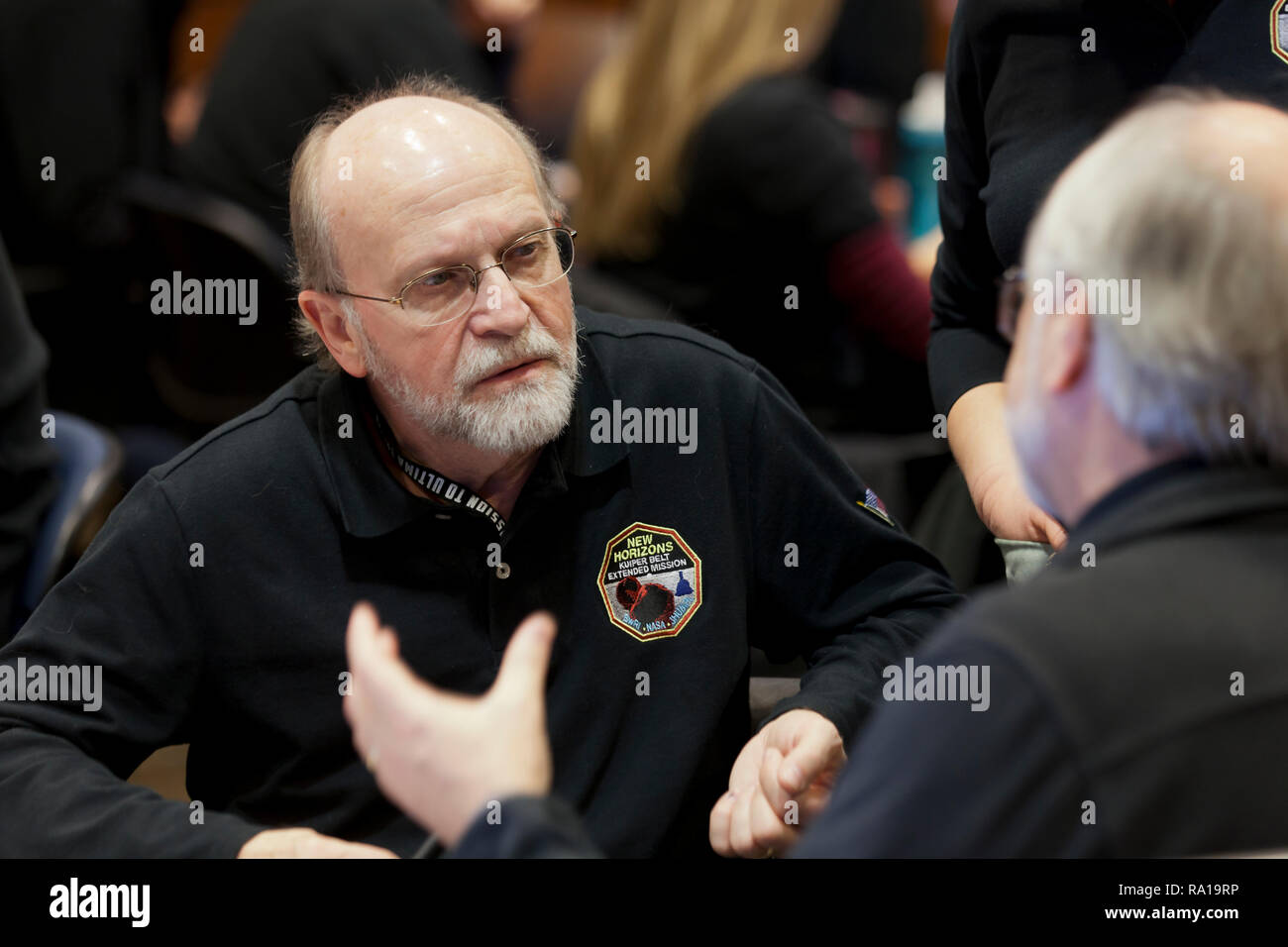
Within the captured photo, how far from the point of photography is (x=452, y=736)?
1.09m

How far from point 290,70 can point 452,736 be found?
2.73 metres

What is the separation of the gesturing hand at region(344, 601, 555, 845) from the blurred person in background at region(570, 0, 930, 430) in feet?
6.80

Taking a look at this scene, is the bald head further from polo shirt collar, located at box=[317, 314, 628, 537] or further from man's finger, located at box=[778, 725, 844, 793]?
man's finger, located at box=[778, 725, 844, 793]

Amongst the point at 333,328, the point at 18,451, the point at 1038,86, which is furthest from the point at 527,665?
the point at 18,451

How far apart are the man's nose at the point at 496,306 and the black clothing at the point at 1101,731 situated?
846 millimetres

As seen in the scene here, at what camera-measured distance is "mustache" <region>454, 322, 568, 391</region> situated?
1.79 m

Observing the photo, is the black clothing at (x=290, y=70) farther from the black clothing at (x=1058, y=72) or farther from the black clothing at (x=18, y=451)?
the black clothing at (x=1058, y=72)

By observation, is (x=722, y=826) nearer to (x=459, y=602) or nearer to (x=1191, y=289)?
(x=459, y=602)

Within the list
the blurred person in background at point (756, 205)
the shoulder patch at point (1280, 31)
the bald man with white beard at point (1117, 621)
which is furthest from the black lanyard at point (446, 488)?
the blurred person in background at point (756, 205)

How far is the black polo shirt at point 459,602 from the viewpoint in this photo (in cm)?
172

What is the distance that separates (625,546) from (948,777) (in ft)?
2.92
